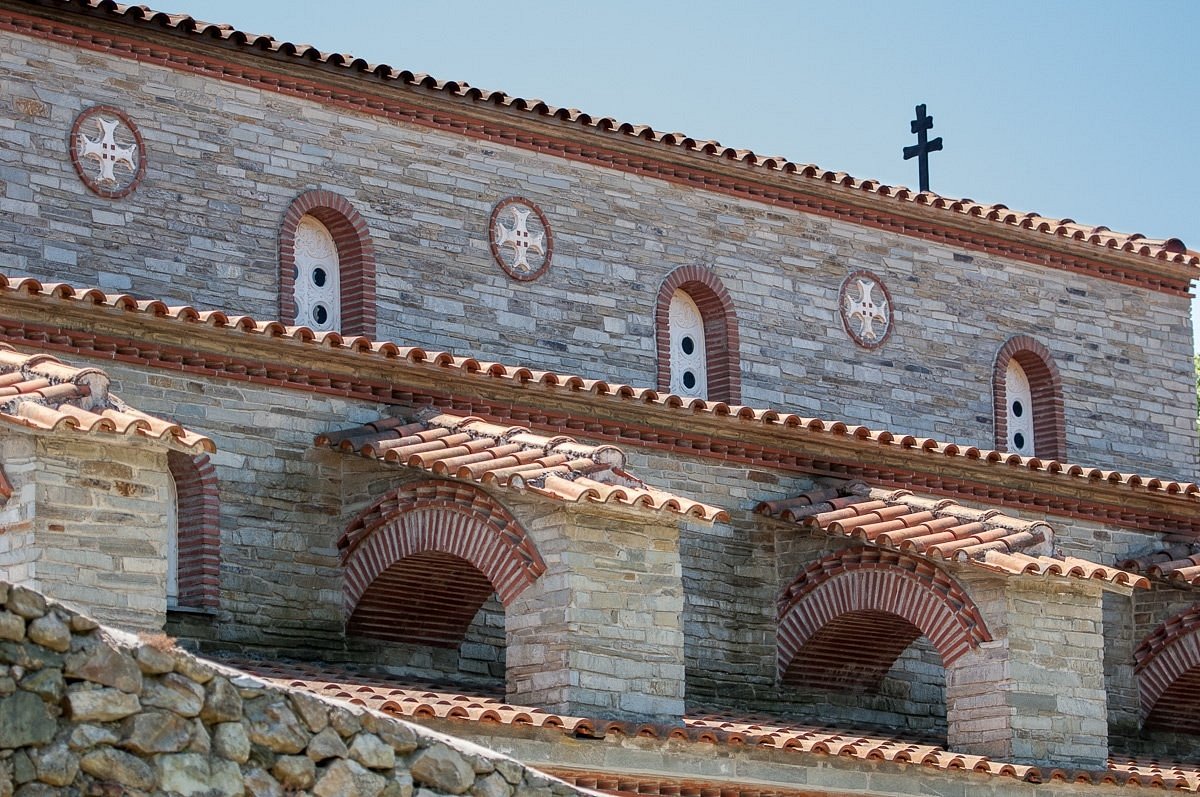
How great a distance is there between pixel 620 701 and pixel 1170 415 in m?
9.64

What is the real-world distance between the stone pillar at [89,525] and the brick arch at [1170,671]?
31.1 feet

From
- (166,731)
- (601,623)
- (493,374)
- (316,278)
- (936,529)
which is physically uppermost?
(316,278)

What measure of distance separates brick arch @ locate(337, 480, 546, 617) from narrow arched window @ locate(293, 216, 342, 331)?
266 cm

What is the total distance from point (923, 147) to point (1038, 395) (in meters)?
3.27

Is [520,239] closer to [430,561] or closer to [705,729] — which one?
[430,561]

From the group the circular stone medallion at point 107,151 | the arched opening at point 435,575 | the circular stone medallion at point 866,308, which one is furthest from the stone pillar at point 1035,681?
the circular stone medallion at point 107,151

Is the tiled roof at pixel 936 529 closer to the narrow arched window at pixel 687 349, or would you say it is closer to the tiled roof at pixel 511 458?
the tiled roof at pixel 511 458

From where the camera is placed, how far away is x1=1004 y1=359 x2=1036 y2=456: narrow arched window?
68.7 ft

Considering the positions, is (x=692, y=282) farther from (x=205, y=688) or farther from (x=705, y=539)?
(x=205, y=688)

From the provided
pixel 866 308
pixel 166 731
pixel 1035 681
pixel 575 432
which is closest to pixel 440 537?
pixel 575 432

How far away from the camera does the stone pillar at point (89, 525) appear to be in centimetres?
1232

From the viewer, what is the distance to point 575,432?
16.4 meters

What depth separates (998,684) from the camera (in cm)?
1595

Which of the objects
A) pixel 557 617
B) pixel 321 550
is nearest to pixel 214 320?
pixel 321 550
